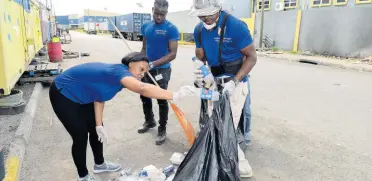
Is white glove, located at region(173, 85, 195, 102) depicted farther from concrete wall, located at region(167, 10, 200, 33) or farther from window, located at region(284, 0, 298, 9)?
concrete wall, located at region(167, 10, 200, 33)

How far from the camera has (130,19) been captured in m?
32.4

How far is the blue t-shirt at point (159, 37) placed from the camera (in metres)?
3.59

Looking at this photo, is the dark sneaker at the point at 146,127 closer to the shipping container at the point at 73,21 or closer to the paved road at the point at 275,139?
the paved road at the point at 275,139

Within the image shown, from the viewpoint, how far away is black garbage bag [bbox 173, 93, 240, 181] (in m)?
2.14

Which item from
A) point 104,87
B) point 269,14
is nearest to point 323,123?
point 104,87

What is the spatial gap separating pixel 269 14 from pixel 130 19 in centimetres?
1837

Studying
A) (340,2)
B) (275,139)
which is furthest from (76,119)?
(340,2)

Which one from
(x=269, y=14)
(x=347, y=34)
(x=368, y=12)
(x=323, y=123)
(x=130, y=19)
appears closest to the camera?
(x=323, y=123)

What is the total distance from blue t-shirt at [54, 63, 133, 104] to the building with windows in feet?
45.5

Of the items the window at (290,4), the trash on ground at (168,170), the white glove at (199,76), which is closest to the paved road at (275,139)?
the trash on ground at (168,170)

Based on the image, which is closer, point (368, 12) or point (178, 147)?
point (178, 147)

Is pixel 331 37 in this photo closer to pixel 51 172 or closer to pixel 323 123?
pixel 323 123

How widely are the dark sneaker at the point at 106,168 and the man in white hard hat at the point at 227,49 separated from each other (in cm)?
120

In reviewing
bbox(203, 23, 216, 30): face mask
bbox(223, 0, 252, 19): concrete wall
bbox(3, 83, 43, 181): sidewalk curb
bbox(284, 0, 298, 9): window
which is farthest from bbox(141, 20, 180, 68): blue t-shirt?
bbox(223, 0, 252, 19): concrete wall
